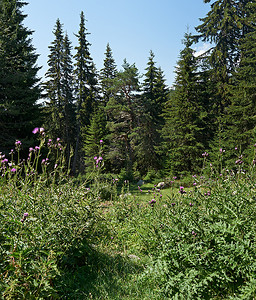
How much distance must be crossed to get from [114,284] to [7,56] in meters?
13.8

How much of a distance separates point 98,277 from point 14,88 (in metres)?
11.8

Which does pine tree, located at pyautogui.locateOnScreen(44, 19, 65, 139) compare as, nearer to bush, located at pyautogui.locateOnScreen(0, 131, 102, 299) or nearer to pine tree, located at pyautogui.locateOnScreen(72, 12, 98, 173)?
pine tree, located at pyautogui.locateOnScreen(72, 12, 98, 173)

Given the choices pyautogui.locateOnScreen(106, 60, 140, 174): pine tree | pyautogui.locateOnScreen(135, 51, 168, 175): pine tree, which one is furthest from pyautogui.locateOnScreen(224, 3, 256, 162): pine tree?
pyautogui.locateOnScreen(106, 60, 140, 174): pine tree

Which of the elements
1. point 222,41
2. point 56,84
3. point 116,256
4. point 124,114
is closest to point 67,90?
point 56,84

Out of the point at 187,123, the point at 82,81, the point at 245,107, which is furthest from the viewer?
the point at 82,81

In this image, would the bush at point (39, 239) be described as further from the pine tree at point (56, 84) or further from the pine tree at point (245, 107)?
the pine tree at point (56, 84)

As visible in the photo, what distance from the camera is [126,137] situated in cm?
1761

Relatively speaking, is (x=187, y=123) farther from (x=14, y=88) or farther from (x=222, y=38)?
(x=14, y=88)

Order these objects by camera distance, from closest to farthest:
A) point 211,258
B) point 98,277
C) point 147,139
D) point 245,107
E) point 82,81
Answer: point 211,258 → point 98,277 → point 245,107 → point 147,139 → point 82,81

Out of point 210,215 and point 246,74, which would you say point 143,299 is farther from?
point 246,74

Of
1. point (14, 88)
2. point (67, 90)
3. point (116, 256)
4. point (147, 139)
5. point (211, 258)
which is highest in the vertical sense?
point (67, 90)

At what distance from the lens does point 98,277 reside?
2402mm

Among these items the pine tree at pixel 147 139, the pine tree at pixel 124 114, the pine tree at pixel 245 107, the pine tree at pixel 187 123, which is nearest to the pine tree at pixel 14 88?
the pine tree at pixel 124 114

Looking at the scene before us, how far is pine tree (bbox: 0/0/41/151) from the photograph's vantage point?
11.3 m
